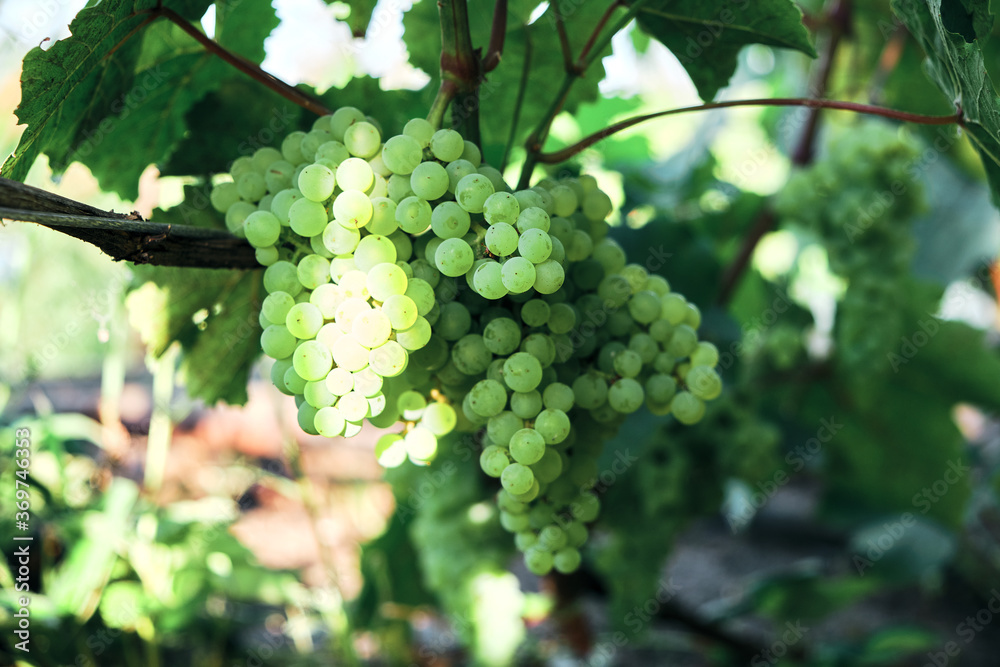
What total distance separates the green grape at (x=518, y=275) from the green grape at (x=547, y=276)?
1 centimetres

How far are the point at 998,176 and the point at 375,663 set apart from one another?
156cm

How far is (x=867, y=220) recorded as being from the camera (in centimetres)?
113

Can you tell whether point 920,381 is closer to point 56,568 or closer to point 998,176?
point 998,176

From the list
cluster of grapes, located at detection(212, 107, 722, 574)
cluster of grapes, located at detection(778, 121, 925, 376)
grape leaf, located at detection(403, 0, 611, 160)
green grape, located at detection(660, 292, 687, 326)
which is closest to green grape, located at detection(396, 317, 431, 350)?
cluster of grapes, located at detection(212, 107, 722, 574)

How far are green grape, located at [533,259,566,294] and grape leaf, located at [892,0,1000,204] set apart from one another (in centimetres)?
30

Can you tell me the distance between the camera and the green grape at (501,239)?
43 centimetres

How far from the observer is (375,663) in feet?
5.44

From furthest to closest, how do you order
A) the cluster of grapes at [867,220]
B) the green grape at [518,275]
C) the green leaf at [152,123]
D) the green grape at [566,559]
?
the cluster of grapes at [867,220] → the green leaf at [152,123] → the green grape at [566,559] → the green grape at [518,275]

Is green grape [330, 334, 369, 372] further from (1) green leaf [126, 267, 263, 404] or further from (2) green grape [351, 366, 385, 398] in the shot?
(1) green leaf [126, 267, 263, 404]

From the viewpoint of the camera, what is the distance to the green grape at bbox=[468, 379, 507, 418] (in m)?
0.46

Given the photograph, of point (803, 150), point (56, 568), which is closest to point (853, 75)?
point (803, 150)

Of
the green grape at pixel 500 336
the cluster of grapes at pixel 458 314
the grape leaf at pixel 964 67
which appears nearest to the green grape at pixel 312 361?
the cluster of grapes at pixel 458 314

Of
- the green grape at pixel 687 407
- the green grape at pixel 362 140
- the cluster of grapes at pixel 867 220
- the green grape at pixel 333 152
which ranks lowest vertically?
the green grape at pixel 687 407

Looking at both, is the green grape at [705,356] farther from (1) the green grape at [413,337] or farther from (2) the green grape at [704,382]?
(1) the green grape at [413,337]
